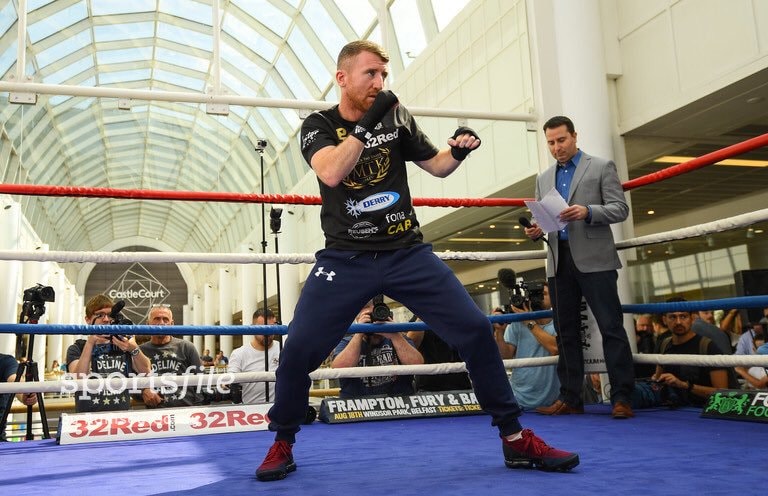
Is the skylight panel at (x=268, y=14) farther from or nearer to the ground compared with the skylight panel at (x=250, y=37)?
farther from the ground

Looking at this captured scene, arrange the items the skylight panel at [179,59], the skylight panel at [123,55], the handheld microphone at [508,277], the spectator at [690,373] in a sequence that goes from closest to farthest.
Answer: the spectator at [690,373] → the handheld microphone at [508,277] → the skylight panel at [179,59] → the skylight panel at [123,55]

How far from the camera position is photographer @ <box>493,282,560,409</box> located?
2865 mm

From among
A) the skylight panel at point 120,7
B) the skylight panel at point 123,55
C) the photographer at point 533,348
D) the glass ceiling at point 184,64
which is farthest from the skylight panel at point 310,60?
the photographer at point 533,348

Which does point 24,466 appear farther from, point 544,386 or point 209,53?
point 209,53

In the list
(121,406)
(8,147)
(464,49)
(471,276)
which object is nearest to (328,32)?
(464,49)

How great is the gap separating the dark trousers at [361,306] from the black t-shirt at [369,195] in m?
0.04

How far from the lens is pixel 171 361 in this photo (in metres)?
3.58

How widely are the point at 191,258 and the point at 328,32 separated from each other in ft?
17.9

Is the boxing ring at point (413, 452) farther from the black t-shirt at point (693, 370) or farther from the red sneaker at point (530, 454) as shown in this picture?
the black t-shirt at point (693, 370)

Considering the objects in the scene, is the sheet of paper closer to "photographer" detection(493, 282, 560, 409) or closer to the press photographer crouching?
"photographer" detection(493, 282, 560, 409)

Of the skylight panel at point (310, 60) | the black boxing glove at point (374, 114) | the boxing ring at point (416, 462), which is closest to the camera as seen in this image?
the boxing ring at point (416, 462)

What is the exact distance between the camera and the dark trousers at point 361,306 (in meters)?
1.52

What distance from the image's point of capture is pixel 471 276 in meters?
14.2

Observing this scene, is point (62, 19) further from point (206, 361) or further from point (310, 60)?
point (206, 361)
